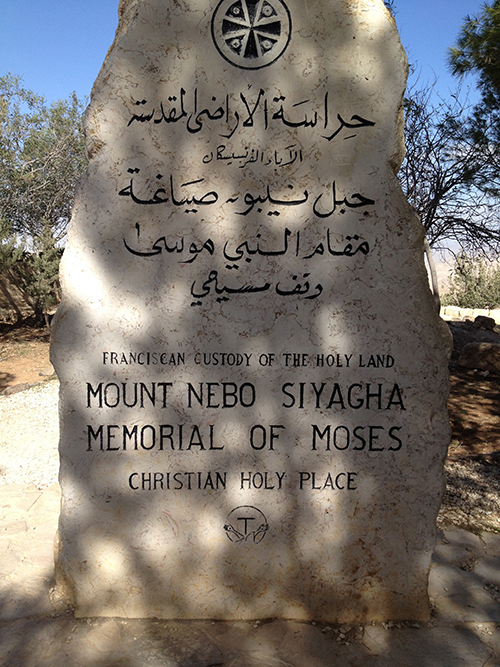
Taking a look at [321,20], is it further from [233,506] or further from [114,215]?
[233,506]

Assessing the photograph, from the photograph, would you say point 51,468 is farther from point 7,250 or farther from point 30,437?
point 7,250

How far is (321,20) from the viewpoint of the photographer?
2.37 m

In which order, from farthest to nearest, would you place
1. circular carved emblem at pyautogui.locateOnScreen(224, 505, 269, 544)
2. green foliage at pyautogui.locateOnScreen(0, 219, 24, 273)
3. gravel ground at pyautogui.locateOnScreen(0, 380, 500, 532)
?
1. green foliage at pyautogui.locateOnScreen(0, 219, 24, 273)
2. gravel ground at pyautogui.locateOnScreen(0, 380, 500, 532)
3. circular carved emblem at pyautogui.locateOnScreen(224, 505, 269, 544)

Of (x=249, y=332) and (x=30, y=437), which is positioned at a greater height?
(x=249, y=332)

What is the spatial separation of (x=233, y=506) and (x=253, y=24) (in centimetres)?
237

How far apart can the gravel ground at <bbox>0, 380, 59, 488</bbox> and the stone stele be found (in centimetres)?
221

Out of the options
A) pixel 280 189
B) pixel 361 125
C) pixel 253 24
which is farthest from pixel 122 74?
pixel 361 125

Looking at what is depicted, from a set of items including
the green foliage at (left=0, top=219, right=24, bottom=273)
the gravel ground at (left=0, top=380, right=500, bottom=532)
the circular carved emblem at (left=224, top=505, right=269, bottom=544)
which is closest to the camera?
the circular carved emblem at (left=224, top=505, right=269, bottom=544)

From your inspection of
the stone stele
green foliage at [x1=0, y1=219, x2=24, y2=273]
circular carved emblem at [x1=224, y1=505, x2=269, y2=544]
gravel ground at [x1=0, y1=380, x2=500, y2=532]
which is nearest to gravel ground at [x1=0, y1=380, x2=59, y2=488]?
gravel ground at [x1=0, y1=380, x2=500, y2=532]

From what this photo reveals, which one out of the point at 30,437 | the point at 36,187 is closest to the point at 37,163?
the point at 36,187

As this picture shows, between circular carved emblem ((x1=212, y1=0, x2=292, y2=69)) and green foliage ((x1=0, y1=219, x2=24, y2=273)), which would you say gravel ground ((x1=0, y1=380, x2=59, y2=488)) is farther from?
green foliage ((x1=0, y1=219, x2=24, y2=273))

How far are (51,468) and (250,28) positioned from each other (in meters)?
Answer: 4.01

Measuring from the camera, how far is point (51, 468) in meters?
4.67

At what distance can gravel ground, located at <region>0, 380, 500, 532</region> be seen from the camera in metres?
3.85
